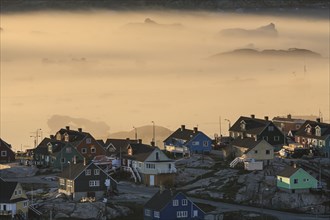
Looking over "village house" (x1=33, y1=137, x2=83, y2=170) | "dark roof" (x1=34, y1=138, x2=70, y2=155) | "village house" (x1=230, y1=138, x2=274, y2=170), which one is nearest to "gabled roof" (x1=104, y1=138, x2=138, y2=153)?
"village house" (x1=33, y1=137, x2=83, y2=170)

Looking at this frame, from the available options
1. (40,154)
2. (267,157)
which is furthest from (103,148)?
(267,157)

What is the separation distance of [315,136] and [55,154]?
→ 26.5 meters

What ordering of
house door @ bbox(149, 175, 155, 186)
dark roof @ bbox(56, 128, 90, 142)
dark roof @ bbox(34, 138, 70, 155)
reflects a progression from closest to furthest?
house door @ bbox(149, 175, 155, 186) → dark roof @ bbox(34, 138, 70, 155) → dark roof @ bbox(56, 128, 90, 142)

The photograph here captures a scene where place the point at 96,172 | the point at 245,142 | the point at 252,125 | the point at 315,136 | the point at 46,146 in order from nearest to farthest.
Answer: the point at 96,172 < the point at 245,142 < the point at 46,146 < the point at 315,136 < the point at 252,125

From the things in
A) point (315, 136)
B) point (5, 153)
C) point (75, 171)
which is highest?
point (315, 136)

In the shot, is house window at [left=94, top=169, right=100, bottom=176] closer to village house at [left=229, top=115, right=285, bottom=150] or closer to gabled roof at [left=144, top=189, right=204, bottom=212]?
gabled roof at [left=144, top=189, right=204, bottom=212]

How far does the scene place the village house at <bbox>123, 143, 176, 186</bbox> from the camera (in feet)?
393

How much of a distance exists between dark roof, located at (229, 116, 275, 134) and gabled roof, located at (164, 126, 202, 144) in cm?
564

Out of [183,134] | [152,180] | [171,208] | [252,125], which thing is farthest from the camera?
[252,125]

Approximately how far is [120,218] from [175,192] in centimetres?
492

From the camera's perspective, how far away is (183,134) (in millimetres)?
136250

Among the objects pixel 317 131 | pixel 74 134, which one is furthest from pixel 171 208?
pixel 317 131

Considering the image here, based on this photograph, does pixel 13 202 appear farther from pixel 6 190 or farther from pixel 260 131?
pixel 260 131

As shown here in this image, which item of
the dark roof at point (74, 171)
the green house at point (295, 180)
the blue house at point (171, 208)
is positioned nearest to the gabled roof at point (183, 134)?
the green house at point (295, 180)
